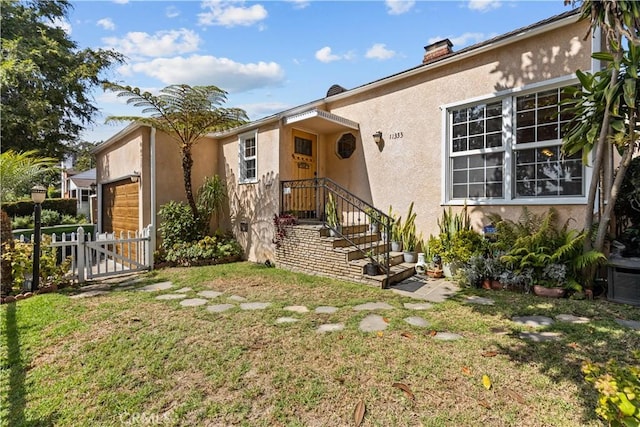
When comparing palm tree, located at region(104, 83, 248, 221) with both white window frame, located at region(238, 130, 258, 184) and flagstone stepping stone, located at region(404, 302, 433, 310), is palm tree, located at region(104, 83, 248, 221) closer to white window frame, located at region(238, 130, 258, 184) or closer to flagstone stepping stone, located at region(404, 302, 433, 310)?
white window frame, located at region(238, 130, 258, 184)

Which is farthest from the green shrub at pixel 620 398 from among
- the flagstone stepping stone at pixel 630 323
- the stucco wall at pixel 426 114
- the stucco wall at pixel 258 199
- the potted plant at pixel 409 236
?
the stucco wall at pixel 258 199

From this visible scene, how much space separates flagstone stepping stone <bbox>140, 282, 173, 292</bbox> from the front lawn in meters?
1.07

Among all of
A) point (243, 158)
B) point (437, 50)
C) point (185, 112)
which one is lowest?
point (243, 158)

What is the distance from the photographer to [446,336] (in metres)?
3.77

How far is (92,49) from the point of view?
16.8 m

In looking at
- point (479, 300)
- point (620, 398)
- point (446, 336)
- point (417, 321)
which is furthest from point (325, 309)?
point (620, 398)

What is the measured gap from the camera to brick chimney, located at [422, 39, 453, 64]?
337 inches

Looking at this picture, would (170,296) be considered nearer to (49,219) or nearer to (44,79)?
(49,219)

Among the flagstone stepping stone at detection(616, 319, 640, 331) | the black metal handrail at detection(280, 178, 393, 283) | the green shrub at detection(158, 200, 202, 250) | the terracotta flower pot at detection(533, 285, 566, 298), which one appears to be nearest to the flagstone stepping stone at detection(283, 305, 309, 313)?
the black metal handrail at detection(280, 178, 393, 283)

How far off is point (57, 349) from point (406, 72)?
27.1ft

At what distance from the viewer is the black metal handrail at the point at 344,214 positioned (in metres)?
6.90

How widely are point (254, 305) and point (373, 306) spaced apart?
1.89m

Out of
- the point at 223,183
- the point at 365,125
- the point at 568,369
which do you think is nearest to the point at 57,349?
the point at 568,369

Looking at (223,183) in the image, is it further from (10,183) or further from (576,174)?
(576,174)
